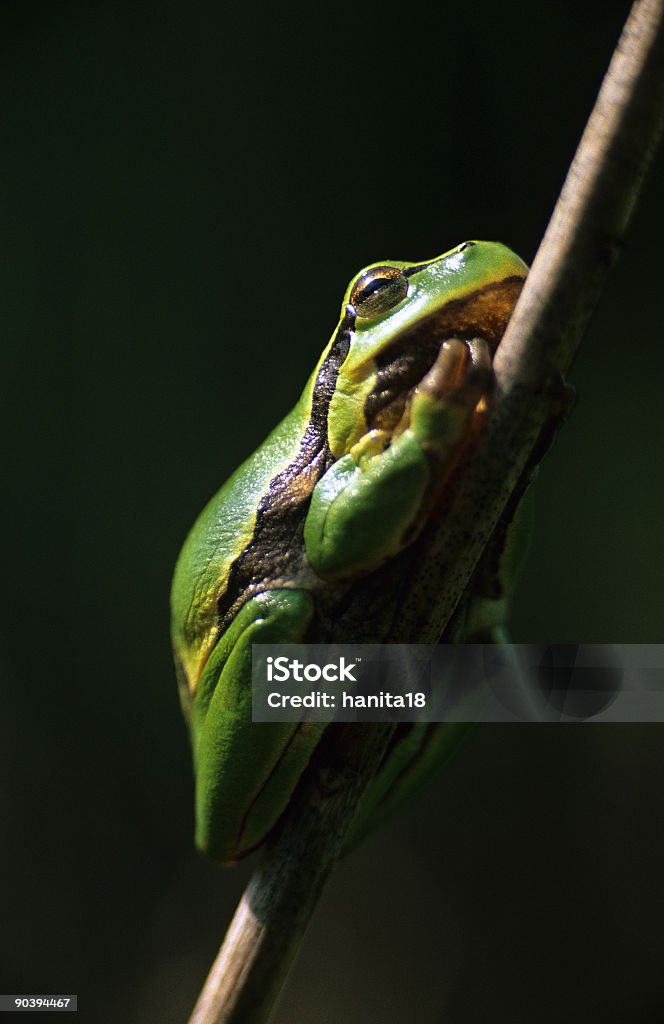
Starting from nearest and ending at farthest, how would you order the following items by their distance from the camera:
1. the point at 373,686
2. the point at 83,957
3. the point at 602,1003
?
1. the point at 373,686
2. the point at 602,1003
3. the point at 83,957

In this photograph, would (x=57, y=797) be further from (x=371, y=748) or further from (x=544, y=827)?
(x=371, y=748)

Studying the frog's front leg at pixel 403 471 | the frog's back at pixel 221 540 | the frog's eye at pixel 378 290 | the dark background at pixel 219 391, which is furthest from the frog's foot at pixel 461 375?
the dark background at pixel 219 391

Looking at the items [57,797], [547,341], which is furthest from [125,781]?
[547,341]

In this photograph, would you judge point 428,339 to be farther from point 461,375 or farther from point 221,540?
point 221,540

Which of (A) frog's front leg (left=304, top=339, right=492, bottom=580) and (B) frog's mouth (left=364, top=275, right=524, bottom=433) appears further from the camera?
(B) frog's mouth (left=364, top=275, right=524, bottom=433)

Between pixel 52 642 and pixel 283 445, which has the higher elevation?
pixel 283 445

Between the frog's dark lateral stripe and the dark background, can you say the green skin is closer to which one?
the frog's dark lateral stripe

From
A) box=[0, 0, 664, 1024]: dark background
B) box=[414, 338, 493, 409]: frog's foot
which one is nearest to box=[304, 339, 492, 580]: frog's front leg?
box=[414, 338, 493, 409]: frog's foot

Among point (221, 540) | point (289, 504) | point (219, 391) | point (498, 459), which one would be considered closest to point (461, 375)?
point (498, 459)
